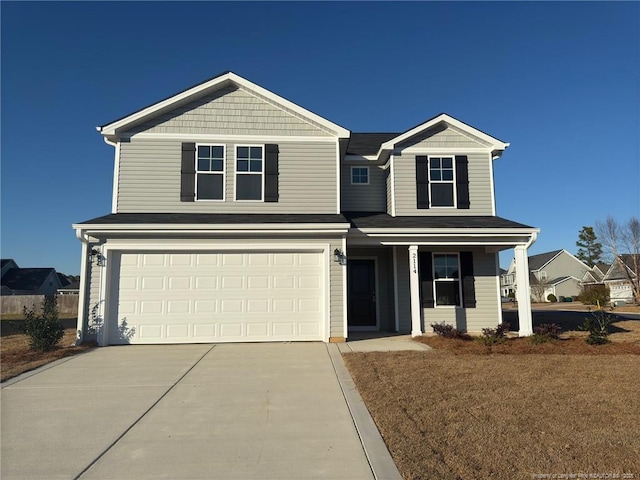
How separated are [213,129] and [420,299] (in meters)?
7.55

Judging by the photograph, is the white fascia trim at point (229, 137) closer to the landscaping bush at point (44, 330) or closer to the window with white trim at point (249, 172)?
the window with white trim at point (249, 172)

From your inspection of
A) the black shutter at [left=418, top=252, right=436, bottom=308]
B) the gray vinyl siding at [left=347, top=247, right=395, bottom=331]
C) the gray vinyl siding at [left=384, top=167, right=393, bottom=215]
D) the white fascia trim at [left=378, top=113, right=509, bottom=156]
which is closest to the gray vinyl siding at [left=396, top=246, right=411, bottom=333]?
the gray vinyl siding at [left=347, top=247, right=395, bottom=331]

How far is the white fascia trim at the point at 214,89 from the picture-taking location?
11.5m

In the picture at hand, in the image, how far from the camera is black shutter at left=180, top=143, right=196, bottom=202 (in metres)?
11.6

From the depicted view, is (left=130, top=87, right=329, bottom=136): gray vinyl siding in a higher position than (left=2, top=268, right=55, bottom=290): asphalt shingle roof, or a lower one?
higher

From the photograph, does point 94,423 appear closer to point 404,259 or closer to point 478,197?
point 404,259

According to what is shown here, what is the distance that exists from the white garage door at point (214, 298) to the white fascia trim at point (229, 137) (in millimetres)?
3217

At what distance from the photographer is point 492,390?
6184 millimetres

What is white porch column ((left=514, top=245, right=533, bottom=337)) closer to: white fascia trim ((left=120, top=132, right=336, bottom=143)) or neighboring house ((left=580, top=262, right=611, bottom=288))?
white fascia trim ((left=120, top=132, right=336, bottom=143))

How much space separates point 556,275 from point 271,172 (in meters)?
51.8

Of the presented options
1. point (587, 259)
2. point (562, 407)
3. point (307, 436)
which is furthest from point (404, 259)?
point (587, 259)

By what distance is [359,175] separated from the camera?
1398 centimetres

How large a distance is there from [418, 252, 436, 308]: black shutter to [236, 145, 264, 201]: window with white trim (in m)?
5.03

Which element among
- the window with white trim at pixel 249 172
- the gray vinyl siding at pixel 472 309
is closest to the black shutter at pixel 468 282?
the gray vinyl siding at pixel 472 309
